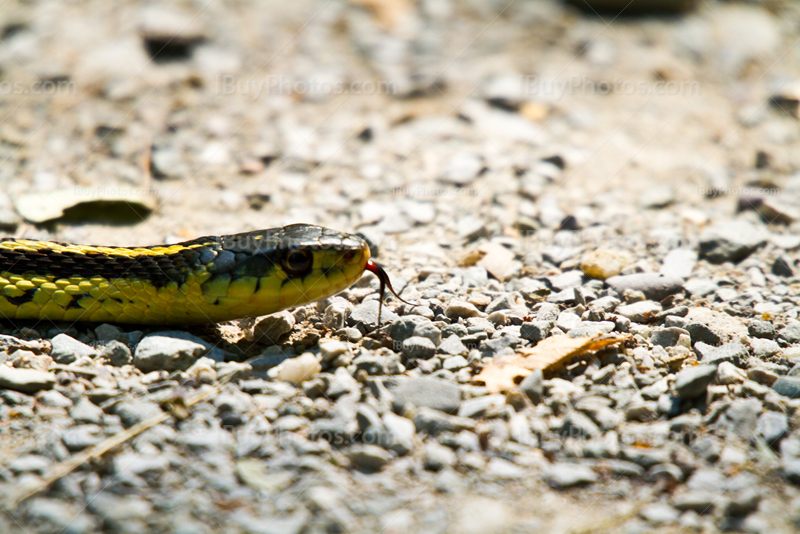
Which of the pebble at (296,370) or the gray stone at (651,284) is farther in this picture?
the gray stone at (651,284)

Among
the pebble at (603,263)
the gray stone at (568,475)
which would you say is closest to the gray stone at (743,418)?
the gray stone at (568,475)

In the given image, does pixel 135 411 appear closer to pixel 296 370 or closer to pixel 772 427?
pixel 296 370

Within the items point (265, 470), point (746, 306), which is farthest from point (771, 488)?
point (265, 470)

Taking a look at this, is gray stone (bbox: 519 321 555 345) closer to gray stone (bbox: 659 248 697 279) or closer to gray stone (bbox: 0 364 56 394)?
gray stone (bbox: 659 248 697 279)

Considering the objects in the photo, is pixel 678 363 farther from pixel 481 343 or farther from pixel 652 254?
pixel 652 254

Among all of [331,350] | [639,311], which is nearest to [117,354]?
[331,350]

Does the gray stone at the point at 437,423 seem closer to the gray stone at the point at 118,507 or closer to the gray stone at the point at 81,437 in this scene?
the gray stone at the point at 118,507
